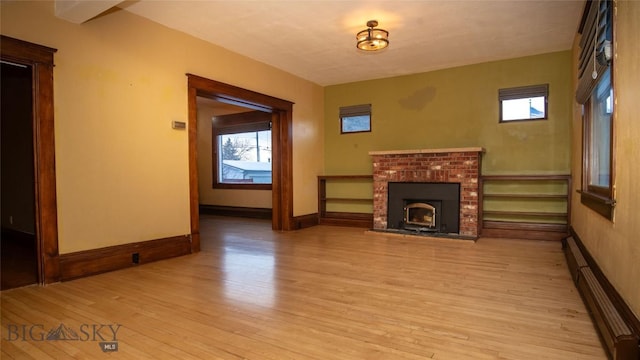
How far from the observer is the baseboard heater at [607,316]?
1635mm

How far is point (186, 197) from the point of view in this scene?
4332 mm

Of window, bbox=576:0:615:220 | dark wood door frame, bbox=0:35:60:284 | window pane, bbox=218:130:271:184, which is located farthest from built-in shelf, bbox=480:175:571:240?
dark wood door frame, bbox=0:35:60:284

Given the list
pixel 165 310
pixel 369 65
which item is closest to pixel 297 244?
pixel 165 310

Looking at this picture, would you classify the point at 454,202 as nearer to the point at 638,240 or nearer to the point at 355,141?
the point at 355,141

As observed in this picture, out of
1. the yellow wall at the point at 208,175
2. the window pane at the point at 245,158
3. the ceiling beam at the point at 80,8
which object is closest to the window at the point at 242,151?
the window pane at the point at 245,158

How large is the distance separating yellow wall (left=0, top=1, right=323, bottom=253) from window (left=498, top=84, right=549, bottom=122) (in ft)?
13.9

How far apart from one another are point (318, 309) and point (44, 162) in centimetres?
272

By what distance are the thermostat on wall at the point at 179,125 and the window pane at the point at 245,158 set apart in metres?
3.56

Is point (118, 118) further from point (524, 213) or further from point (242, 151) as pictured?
point (524, 213)

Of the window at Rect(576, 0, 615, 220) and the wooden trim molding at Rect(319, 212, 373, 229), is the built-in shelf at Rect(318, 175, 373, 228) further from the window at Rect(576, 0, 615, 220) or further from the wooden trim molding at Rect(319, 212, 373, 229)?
the window at Rect(576, 0, 615, 220)

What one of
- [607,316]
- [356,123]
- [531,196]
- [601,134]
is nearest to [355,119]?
[356,123]

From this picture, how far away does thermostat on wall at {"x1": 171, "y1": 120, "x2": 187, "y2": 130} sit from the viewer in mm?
4163

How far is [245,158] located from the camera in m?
8.23

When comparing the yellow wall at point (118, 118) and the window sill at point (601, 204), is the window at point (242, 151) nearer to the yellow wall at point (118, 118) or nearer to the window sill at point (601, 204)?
the yellow wall at point (118, 118)
